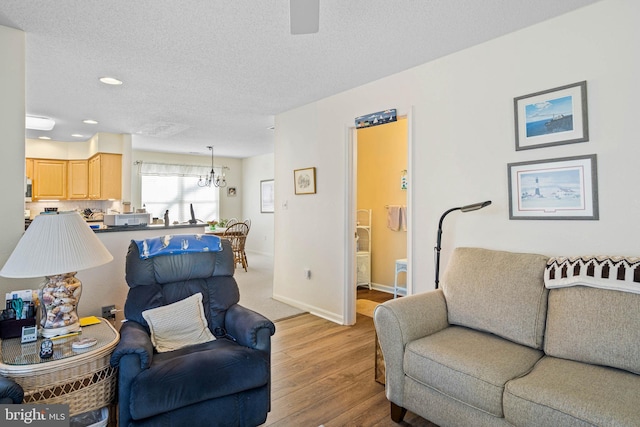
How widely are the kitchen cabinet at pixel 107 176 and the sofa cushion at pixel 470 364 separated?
5653mm

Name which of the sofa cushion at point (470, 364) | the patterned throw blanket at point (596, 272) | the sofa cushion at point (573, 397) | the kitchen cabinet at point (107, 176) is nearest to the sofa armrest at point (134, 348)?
the sofa cushion at point (470, 364)

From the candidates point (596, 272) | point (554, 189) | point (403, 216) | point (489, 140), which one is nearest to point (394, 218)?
point (403, 216)

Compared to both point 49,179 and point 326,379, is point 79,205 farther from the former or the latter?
point 326,379

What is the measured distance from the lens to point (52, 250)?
171 centimetres

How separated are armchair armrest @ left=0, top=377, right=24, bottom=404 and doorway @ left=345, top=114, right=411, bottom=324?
12.0 feet

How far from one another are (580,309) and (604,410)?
1.96ft

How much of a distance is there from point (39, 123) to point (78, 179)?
1743mm

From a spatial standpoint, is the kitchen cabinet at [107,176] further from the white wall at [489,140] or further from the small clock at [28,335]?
the small clock at [28,335]

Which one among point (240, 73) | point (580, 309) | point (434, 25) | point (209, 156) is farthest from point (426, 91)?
point (209, 156)

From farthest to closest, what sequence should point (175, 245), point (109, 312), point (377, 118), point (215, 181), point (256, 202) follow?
point (256, 202) < point (215, 181) < point (377, 118) < point (109, 312) < point (175, 245)

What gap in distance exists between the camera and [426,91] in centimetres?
290

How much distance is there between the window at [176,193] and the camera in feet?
25.1

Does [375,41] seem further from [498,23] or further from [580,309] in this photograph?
[580,309]

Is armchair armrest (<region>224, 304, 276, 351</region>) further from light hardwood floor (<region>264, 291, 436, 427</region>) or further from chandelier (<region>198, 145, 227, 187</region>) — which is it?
chandelier (<region>198, 145, 227, 187</region>)
